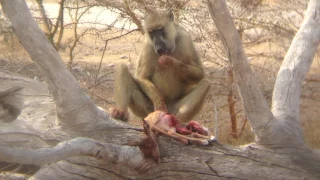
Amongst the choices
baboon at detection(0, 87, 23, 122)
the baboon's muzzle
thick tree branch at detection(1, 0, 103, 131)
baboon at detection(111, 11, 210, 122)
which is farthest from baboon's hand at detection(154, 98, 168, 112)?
baboon at detection(0, 87, 23, 122)

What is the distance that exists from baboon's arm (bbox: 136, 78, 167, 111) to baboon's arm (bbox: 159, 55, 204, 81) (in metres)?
0.31

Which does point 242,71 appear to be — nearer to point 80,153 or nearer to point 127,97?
point 80,153

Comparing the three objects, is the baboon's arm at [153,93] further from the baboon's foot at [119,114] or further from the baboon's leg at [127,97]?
the baboon's foot at [119,114]

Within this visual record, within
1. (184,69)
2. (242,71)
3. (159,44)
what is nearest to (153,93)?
(184,69)

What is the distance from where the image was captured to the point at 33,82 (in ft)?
18.7

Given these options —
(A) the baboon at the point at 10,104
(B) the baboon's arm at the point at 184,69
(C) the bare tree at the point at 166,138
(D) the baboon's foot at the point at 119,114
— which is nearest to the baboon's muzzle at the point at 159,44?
(B) the baboon's arm at the point at 184,69

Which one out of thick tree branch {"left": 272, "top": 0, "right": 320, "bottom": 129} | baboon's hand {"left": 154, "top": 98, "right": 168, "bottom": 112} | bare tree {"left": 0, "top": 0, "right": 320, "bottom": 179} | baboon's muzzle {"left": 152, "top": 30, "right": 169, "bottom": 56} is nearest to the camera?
bare tree {"left": 0, "top": 0, "right": 320, "bottom": 179}

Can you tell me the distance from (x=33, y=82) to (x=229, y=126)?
371 cm

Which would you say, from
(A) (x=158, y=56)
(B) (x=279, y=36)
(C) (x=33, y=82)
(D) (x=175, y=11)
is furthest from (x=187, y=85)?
(B) (x=279, y=36)

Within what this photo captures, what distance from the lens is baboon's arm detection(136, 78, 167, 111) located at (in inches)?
235

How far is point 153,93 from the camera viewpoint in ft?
19.9

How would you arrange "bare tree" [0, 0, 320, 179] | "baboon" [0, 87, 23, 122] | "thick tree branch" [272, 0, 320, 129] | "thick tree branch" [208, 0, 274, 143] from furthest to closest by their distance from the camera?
"baboon" [0, 87, 23, 122], "thick tree branch" [272, 0, 320, 129], "bare tree" [0, 0, 320, 179], "thick tree branch" [208, 0, 274, 143]

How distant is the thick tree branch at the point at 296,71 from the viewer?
4.83m

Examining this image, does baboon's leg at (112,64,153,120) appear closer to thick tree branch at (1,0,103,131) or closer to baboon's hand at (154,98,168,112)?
baboon's hand at (154,98,168,112)
